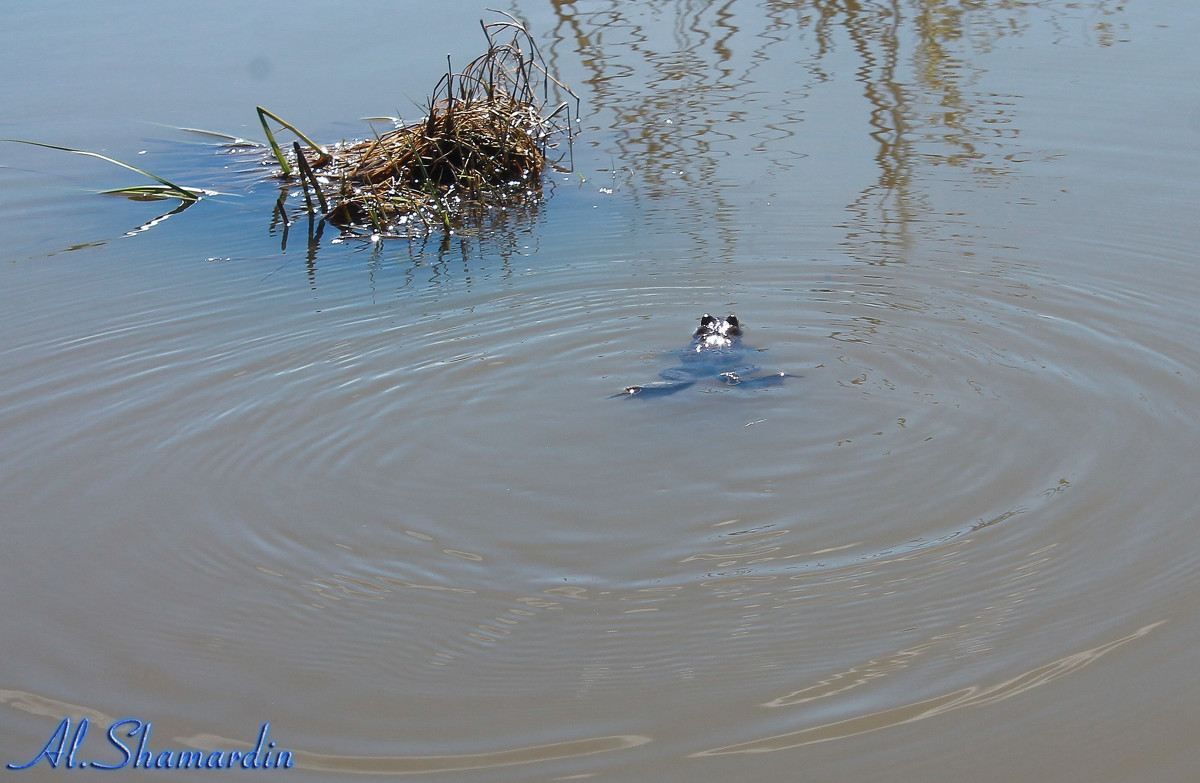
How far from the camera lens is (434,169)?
860 cm

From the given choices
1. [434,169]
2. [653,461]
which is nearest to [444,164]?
[434,169]

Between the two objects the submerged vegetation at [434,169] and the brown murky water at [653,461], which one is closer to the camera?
the brown murky water at [653,461]

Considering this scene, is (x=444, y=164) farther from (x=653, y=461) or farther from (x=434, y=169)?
(x=653, y=461)

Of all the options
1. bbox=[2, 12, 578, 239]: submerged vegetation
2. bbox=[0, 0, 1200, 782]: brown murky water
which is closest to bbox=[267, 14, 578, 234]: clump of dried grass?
bbox=[2, 12, 578, 239]: submerged vegetation

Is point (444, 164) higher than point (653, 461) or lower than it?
higher

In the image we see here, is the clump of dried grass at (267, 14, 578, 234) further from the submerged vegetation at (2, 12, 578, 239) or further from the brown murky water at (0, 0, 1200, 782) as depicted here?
the brown murky water at (0, 0, 1200, 782)

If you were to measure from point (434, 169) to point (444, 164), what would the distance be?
0.29 ft

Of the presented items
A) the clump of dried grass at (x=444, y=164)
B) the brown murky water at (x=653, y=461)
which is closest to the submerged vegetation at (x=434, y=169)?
the clump of dried grass at (x=444, y=164)

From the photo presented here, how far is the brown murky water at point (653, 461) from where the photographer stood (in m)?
3.37

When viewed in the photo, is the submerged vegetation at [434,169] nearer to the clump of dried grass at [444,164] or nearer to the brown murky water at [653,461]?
the clump of dried grass at [444,164]

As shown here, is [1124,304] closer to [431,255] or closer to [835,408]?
[835,408]

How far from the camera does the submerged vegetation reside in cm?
812

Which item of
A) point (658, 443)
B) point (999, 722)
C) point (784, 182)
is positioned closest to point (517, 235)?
point (784, 182)

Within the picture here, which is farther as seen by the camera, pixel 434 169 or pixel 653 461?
pixel 434 169
